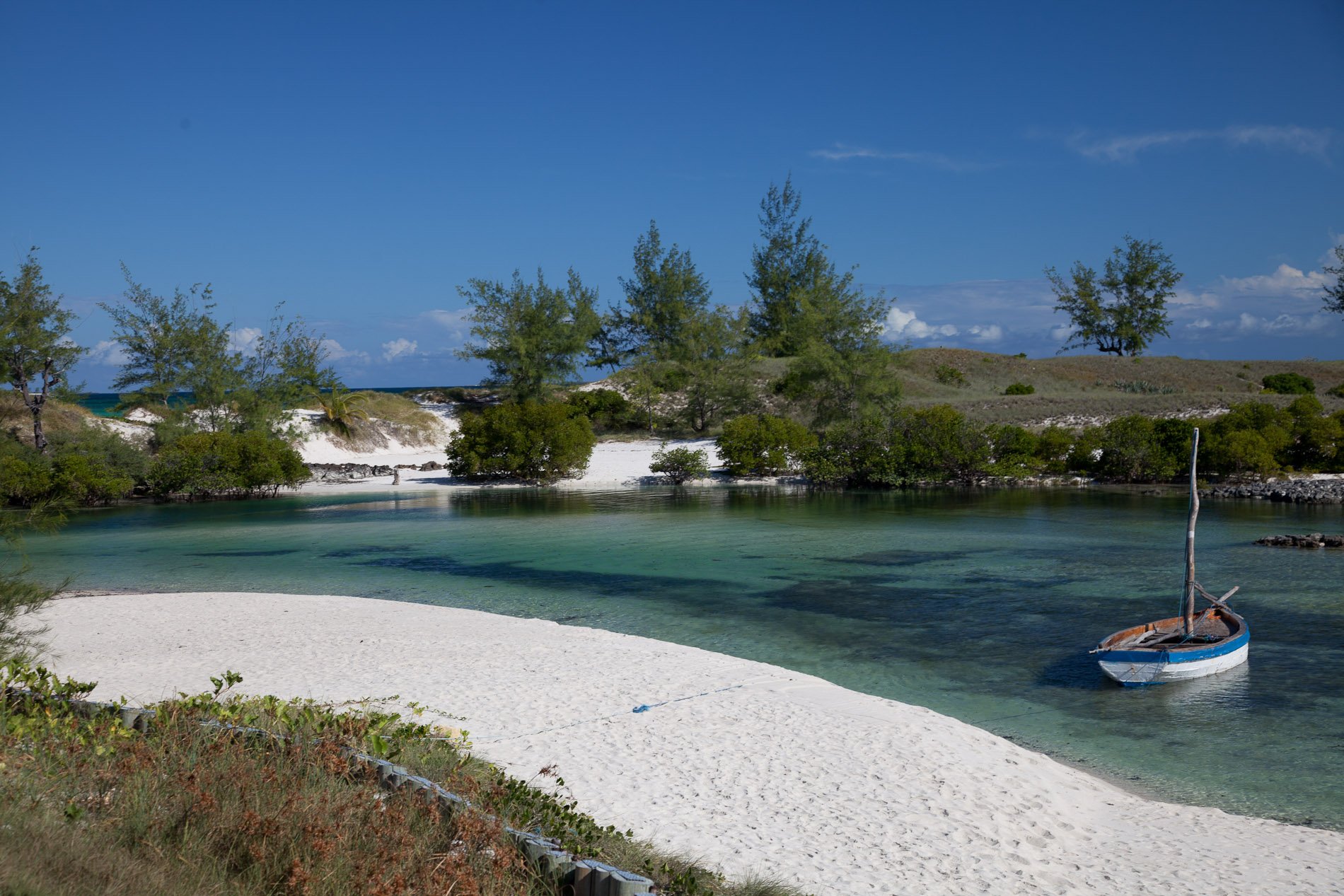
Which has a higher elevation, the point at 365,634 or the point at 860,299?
the point at 860,299

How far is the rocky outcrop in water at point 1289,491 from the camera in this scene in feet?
97.3

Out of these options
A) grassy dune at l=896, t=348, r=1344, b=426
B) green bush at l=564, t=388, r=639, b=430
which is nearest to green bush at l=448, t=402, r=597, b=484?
green bush at l=564, t=388, r=639, b=430

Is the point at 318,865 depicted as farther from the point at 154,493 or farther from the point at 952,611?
the point at 154,493

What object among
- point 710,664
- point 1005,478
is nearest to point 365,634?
point 710,664

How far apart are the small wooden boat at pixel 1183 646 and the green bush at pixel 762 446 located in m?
29.1

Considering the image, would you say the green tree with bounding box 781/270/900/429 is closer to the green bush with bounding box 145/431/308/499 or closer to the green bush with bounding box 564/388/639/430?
the green bush with bounding box 564/388/639/430

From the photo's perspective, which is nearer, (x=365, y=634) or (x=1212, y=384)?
(x=365, y=634)

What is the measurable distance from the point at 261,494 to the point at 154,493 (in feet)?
14.0

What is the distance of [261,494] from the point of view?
37.6m

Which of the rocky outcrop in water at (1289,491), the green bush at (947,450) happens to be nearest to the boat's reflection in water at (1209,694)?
the rocky outcrop in water at (1289,491)

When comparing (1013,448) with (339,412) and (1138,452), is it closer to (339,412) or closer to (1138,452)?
(1138,452)

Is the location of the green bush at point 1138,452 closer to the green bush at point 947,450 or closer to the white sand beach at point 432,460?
the green bush at point 947,450

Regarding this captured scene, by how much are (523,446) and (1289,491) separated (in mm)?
30850

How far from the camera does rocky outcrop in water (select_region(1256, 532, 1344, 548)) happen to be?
64.7 ft
